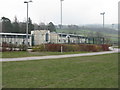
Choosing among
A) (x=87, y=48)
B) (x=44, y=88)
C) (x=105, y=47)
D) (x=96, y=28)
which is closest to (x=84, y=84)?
(x=44, y=88)

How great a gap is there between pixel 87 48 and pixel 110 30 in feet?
146

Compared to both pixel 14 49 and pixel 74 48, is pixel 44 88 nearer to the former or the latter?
pixel 14 49

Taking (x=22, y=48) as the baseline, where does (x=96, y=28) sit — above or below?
above

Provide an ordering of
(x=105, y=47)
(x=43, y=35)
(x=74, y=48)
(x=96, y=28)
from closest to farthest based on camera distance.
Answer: (x=74, y=48), (x=105, y=47), (x=43, y=35), (x=96, y=28)

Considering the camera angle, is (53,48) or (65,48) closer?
(53,48)

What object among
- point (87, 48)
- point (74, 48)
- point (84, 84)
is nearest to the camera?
point (84, 84)

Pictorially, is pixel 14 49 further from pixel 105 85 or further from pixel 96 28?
pixel 96 28

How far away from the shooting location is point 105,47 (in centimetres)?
4334

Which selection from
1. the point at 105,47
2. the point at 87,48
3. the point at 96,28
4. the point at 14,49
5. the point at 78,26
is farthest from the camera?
the point at 78,26

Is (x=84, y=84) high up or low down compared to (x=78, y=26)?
down

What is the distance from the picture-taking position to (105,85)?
765cm

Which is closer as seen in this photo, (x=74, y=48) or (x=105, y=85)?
(x=105, y=85)

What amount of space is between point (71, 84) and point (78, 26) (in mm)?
81153

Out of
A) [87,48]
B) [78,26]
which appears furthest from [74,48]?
[78,26]
